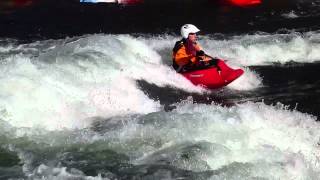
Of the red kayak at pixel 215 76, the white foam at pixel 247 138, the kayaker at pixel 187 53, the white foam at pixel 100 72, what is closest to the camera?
the white foam at pixel 247 138

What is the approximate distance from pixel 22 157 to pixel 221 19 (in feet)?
31.2

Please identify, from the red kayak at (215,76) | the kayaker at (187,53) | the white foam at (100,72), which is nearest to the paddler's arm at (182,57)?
the kayaker at (187,53)

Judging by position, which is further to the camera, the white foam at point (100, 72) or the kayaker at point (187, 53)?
the kayaker at point (187, 53)

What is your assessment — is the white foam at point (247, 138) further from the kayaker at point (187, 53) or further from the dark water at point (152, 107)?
the kayaker at point (187, 53)

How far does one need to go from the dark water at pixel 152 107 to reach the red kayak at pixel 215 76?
161 mm

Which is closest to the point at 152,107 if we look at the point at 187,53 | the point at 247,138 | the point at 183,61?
the point at 183,61

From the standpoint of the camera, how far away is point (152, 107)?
8719mm

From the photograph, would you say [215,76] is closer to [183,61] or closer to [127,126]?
[183,61]

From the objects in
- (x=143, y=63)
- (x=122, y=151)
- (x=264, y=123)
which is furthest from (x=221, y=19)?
(x=122, y=151)

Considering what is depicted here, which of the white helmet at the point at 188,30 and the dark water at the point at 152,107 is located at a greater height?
the white helmet at the point at 188,30

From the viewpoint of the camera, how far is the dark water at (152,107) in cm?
652

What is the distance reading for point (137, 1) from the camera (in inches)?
658

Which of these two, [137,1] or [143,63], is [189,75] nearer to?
[143,63]

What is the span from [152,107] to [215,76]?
4.40 feet
